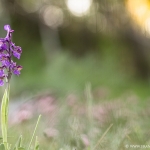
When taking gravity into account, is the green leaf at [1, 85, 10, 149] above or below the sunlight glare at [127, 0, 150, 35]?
above

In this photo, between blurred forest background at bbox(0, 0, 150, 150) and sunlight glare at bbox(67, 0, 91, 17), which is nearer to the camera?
blurred forest background at bbox(0, 0, 150, 150)

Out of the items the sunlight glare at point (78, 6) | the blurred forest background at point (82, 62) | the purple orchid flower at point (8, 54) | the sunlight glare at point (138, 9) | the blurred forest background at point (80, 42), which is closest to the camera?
the purple orchid flower at point (8, 54)

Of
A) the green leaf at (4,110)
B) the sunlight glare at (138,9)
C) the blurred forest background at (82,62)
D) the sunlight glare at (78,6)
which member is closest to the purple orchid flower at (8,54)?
the green leaf at (4,110)

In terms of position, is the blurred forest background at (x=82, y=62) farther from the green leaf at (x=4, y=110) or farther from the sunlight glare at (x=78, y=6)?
the green leaf at (x=4, y=110)

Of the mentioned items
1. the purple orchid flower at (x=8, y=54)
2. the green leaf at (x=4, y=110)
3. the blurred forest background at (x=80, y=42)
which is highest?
the purple orchid flower at (x=8, y=54)

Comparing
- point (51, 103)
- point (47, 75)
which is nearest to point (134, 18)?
point (47, 75)

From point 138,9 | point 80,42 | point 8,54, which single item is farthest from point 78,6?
point 8,54

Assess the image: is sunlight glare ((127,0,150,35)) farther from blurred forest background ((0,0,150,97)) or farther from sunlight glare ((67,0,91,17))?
sunlight glare ((67,0,91,17))

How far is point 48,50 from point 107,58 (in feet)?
12.3

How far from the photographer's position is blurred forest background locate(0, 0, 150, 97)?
912 centimetres

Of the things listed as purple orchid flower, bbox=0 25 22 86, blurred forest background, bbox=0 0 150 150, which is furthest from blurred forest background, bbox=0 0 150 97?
purple orchid flower, bbox=0 25 22 86

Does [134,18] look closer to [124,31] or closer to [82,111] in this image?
[124,31]

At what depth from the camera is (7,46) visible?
1.45 m

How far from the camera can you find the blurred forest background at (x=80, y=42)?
9.12m
